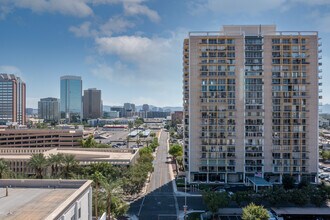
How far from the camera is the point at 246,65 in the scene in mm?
88000

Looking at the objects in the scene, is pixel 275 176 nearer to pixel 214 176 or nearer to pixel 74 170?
pixel 214 176

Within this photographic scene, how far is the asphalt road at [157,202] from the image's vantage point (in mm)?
62375

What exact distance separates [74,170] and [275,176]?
2282 inches

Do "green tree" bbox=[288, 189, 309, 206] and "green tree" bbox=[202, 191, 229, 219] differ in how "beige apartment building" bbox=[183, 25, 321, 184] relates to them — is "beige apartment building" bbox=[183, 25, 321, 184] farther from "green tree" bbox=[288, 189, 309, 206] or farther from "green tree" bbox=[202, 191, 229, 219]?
"green tree" bbox=[202, 191, 229, 219]

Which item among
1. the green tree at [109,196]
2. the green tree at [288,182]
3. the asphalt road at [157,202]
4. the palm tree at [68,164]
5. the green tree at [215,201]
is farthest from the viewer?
the green tree at [288,182]

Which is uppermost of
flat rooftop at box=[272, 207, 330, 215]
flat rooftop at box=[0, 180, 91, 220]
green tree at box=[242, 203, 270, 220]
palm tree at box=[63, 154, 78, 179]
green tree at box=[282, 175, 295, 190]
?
flat rooftop at box=[0, 180, 91, 220]

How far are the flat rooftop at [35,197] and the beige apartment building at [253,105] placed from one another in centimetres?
5271

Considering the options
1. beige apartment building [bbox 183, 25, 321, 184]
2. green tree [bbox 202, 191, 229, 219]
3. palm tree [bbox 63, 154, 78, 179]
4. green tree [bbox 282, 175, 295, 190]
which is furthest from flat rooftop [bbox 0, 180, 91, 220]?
green tree [bbox 282, 175, 295, 190]

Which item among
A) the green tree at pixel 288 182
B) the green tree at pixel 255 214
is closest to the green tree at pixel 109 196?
the green tree at pixel 255 214

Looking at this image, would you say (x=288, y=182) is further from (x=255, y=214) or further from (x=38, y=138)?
(x=38, y=138)

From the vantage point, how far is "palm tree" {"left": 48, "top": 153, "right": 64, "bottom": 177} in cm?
7544

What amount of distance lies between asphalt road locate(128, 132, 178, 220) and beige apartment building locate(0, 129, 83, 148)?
60800 mm

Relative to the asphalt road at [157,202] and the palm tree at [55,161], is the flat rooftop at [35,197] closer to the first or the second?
the asphalt road at [157,202]

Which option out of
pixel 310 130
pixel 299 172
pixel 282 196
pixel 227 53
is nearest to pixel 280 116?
pixel 310 130
